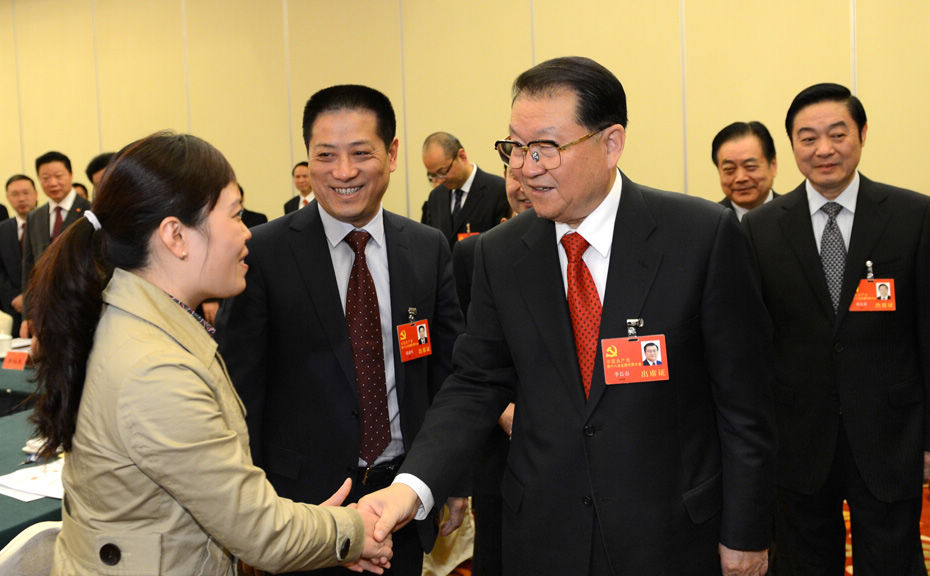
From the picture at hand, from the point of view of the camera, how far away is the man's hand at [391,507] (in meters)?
1.69

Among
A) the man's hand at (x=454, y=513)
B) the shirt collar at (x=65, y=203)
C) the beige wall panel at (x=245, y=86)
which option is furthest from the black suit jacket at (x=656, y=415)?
the beige wall panel at (x=245, y=86)

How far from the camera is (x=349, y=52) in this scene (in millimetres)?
7754

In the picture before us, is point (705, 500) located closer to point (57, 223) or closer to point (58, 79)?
point (57, 223)

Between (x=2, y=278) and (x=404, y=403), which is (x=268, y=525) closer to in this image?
(x=404, y=403)

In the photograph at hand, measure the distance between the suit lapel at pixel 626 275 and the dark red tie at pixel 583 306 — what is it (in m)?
0.04

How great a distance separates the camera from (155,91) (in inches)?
352

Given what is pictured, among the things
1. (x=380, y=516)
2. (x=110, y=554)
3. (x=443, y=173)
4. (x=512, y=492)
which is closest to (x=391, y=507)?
A: (x=380, y=516)

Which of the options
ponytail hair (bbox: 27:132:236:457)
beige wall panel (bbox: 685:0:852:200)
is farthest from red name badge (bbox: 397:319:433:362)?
beige wall panel (bbox: 685:0:852:200)

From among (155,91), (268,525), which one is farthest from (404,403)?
(155,91)

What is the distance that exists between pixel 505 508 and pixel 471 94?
A: 5873mm

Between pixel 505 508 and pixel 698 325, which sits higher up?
pixel 698 325

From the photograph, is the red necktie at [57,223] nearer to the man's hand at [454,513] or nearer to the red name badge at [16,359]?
the red name badge at [16,359]

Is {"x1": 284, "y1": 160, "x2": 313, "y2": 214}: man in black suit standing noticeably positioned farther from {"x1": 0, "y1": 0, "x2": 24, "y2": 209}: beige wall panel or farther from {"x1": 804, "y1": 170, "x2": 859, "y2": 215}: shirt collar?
{"x1": 804, "y1": 170, "x2": 859, "y2": 215}: shirt collar

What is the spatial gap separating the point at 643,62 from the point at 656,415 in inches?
204
